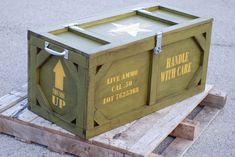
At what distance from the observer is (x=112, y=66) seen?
3.75 m

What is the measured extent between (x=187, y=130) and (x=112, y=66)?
2.69ft

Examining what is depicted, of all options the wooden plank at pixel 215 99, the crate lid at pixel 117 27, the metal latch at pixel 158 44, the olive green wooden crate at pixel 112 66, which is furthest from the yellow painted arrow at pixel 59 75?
the wooden plank at pixel 215 99

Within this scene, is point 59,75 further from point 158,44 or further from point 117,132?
point 158,44

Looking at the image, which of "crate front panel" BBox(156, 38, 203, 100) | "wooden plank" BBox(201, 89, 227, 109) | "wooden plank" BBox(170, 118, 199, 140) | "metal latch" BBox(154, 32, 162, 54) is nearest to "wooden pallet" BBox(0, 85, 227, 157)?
"wooden plank" BBox(170, 118, 199, 140)

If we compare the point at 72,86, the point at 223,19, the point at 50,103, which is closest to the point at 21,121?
the point at 50,103

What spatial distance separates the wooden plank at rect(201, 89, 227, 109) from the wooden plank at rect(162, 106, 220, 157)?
0.15ft

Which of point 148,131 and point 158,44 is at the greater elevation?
point 158,44

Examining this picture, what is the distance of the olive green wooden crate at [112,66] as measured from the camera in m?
3.70

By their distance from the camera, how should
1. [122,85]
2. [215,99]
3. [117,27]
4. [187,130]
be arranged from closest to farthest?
[122,85]
[117,27]
[187,130]
[215,99]

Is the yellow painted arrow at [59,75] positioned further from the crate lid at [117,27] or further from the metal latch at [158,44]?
the metal latch at [158,44]

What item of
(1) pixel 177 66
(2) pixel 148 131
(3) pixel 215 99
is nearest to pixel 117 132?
(2) pixel 148 131

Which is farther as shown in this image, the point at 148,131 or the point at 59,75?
the point at 148,131

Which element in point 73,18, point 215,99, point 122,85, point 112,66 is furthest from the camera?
point 73,18

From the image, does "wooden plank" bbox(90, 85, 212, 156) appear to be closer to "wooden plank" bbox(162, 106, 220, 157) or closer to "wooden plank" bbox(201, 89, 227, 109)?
"wooden plank" bbox(162, 106, 220, 157)
